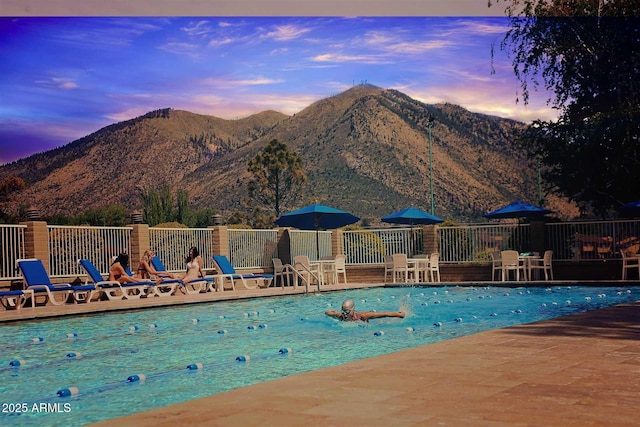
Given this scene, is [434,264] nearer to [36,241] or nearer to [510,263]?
[510,263]

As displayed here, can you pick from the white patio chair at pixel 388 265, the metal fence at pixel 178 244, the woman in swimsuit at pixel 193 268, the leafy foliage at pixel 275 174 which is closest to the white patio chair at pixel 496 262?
the white patio chair at pixel 388 265

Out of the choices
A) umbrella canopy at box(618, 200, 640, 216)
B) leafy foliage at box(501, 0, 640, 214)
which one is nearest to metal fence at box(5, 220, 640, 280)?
umbrella canopy at box(618, 200, 640, 216)

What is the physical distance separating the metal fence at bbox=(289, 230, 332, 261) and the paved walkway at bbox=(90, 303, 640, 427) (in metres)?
14.3

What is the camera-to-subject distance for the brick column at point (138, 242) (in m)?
15.4

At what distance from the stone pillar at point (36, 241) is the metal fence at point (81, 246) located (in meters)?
0.24

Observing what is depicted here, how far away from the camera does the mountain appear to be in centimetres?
5638

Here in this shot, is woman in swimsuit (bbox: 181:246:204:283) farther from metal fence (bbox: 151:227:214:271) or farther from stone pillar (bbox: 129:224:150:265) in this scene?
metal fence (bbox: 151:227:214:271)

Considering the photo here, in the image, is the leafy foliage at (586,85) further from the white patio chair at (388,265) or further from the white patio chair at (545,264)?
the white patio chair at (388,265)

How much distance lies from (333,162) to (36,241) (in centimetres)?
4930

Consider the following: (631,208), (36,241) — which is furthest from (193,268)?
(631,208)

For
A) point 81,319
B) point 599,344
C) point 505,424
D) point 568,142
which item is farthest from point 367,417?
point 568,142

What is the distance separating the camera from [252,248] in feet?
61.7

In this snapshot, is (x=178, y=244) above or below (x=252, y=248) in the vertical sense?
above

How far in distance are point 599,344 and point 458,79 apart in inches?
2208
